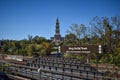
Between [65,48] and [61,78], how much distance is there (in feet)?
18.7

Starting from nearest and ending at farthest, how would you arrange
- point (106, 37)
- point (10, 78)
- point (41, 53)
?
point (10, 78) < point (106, 37) < point (41, 53)

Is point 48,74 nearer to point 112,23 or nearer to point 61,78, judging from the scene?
point 61,78

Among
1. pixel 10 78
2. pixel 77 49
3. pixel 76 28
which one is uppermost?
pixel 76 28

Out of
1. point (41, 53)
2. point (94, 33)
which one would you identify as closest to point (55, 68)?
point (94, 33)

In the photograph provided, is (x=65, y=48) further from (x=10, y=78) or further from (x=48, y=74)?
(x=10, y=78)

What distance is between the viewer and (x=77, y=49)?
17391mm

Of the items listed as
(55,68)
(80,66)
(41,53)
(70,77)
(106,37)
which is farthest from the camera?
(41,53)

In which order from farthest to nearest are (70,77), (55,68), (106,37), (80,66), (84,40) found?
1. (84,40)
2. (106,37)
3. (80,66)
4. (55,68)
5. (70,77)

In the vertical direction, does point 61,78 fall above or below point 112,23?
below

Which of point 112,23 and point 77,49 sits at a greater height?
point 112,23

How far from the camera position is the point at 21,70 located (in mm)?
15484

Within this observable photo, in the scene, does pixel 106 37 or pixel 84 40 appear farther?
pixel 84 40

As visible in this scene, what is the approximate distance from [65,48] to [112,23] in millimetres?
19716

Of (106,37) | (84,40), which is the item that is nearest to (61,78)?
(106,37)
